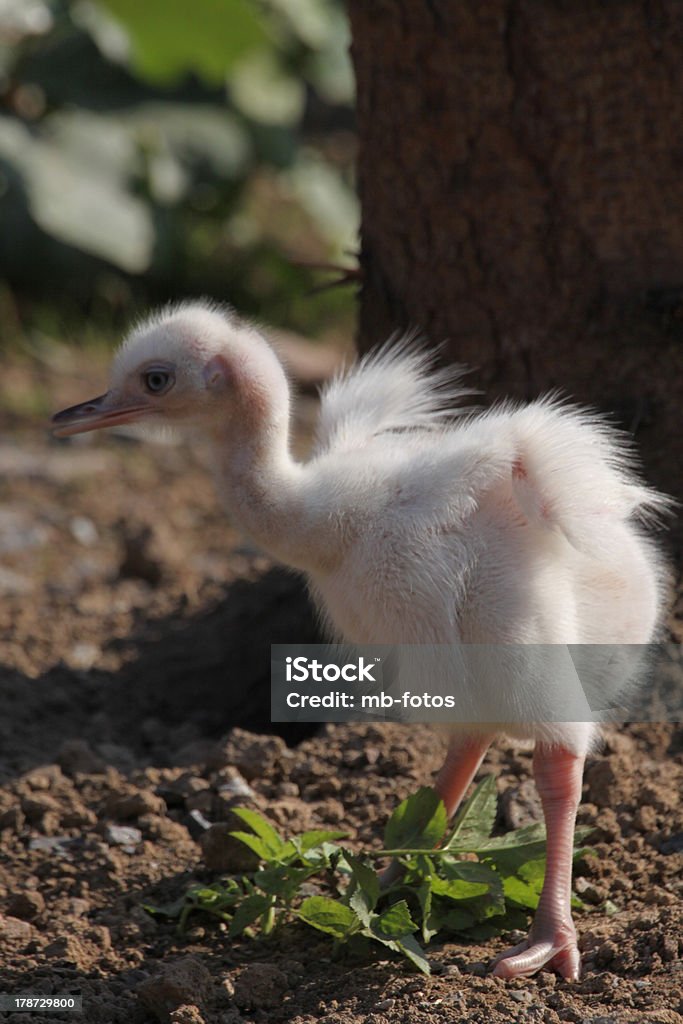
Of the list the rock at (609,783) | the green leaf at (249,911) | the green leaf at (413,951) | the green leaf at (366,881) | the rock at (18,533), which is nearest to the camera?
the green leaf at (413,951)

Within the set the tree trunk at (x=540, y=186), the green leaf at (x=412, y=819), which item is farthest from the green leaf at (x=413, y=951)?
the tree trunk at (x=540, y=186)

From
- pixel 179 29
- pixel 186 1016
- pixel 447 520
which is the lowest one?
pixel 186 1016

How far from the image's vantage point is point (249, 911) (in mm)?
3664

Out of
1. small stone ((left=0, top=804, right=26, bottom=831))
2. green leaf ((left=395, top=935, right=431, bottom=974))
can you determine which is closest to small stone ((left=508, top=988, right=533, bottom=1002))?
green leaf ((left=395, top=935, right=431, bottom=974))

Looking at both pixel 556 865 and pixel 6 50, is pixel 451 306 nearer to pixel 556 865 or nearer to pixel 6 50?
pixel 556 865

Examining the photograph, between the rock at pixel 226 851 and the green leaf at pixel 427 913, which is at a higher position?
the rock at pixel 226 851

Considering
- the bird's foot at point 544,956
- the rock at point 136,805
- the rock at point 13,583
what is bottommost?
the bird's foot at point 544,956

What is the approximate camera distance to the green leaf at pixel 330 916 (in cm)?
353

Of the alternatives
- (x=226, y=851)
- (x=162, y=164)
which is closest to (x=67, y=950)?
(x=226, y=851)

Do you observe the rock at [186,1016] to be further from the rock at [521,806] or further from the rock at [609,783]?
the rock at [609,783]

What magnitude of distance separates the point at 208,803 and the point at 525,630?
4.54 ft

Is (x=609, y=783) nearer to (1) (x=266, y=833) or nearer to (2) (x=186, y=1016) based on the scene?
(1) (x=266, y=833)

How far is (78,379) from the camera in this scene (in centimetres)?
898

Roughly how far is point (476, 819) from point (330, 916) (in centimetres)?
50
